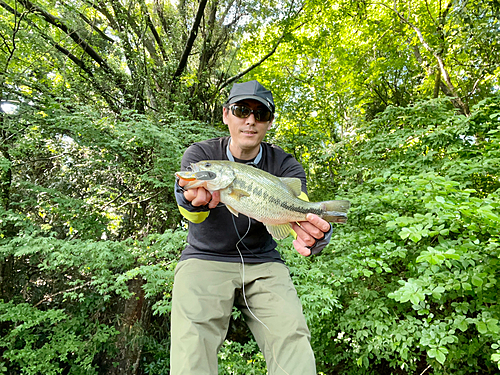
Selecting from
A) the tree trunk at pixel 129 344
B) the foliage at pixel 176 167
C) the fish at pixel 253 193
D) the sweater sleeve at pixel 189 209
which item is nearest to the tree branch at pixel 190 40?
the foliage at pixel 176 167

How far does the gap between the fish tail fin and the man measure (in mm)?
80

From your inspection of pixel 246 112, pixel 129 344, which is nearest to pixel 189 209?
pixel 246 112

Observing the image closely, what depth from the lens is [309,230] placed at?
6.88ft

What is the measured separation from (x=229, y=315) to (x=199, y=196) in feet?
3.43

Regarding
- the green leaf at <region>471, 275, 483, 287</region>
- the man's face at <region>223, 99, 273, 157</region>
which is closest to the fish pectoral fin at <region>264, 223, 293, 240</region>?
the man's face at <region>223, 99, 273, 157</region>

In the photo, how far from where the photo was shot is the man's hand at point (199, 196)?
1981mm

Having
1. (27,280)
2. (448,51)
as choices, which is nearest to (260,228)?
(27,280)

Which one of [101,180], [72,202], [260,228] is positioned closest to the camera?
[260,228]

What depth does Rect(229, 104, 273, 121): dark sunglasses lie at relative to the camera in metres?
2.58

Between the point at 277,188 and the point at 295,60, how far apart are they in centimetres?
1063

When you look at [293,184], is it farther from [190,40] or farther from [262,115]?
[190,40]

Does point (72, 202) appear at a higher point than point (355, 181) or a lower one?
lower

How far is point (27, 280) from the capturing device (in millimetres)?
6043

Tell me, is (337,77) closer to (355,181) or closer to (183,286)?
(355,181)
